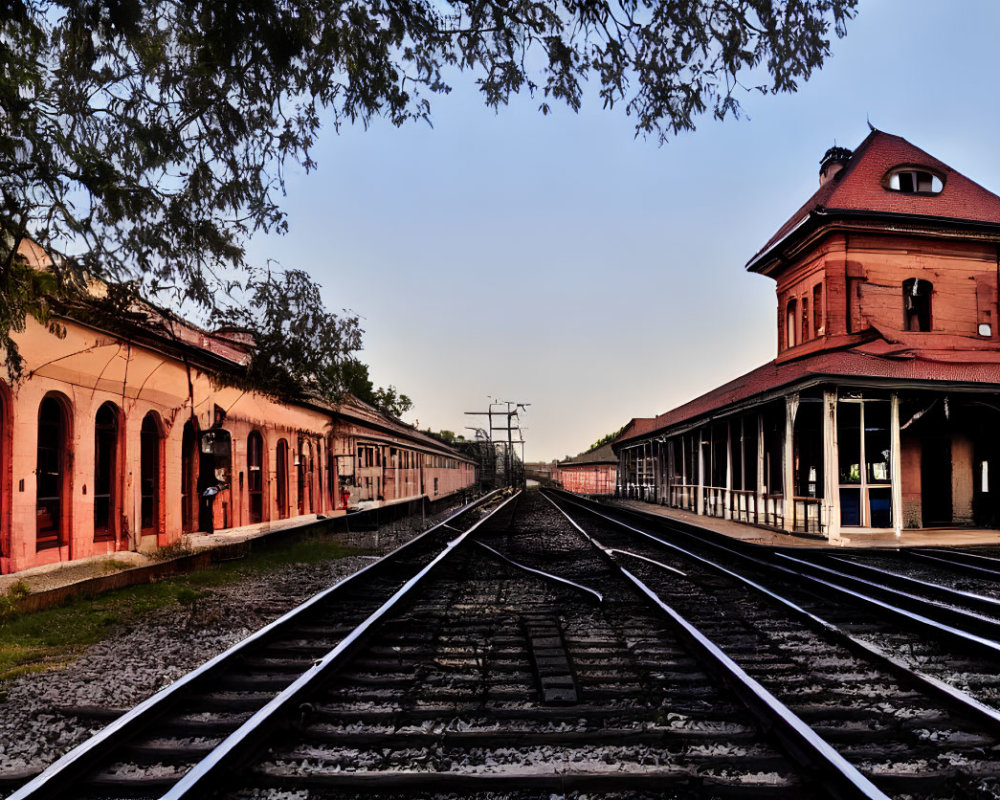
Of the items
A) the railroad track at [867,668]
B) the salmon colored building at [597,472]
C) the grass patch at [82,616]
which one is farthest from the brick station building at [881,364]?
the salmon colored building at [597,472]

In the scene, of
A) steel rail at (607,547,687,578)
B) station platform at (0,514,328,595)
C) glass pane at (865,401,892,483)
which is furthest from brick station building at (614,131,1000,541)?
station platform at (0,514,328,595)

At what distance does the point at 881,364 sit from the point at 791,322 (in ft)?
26.6

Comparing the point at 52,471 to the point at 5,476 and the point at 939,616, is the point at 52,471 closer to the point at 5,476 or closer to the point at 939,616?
the point at 5,476

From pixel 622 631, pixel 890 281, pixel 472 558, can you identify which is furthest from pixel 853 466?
pixel 622 631

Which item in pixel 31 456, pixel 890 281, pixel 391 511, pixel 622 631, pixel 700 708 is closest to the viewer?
pixel 700 708

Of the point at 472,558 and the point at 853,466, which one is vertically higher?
the point at 853,466

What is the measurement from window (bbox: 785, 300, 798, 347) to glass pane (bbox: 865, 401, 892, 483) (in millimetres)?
6207

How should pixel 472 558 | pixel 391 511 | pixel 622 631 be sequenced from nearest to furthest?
pixel 622 631, pixel 472 558, pixel 391 511

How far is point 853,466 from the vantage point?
19500 mm

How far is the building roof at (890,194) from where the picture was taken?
69.0ft

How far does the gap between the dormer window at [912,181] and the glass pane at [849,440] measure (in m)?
8.02

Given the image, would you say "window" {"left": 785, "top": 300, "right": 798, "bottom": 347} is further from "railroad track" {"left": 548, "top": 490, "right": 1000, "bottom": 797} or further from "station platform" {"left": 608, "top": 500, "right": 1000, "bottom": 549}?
"railroad track" {"left": 548, "top": 490, "right": 1000, "bottom": 797}

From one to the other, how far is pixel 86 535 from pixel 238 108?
24.3ft

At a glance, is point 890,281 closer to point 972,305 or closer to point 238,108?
point 972,305
